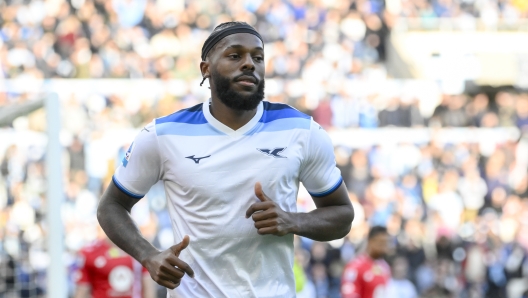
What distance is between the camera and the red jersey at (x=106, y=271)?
7.99 m

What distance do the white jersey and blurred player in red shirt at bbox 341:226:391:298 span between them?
477 centimetres

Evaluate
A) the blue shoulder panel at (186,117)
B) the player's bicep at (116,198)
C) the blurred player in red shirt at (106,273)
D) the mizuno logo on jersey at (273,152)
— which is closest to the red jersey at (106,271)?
the blurred player in red shirt at (106,273)

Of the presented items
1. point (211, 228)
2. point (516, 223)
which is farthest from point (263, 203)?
point (516, 223)

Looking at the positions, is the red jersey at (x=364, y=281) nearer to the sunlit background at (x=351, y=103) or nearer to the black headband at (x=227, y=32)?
the sunlit background at (x=351, y=103)

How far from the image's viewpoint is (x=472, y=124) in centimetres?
1891

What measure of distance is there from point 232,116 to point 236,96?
116 millimetres

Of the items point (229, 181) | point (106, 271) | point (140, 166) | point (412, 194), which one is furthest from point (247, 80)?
point (412, 194)

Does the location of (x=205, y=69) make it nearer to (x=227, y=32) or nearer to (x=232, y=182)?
(x=227, y=32)

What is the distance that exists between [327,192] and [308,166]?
143 millimetres

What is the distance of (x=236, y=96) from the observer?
391 centimetres

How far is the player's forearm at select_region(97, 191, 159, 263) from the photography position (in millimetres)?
3851

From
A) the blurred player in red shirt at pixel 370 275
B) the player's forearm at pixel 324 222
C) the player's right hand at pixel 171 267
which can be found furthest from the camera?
the blurred player in red shirt at pixel 370 275

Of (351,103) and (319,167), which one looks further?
(351,103)

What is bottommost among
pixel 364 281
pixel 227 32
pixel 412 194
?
pixel 412 194
